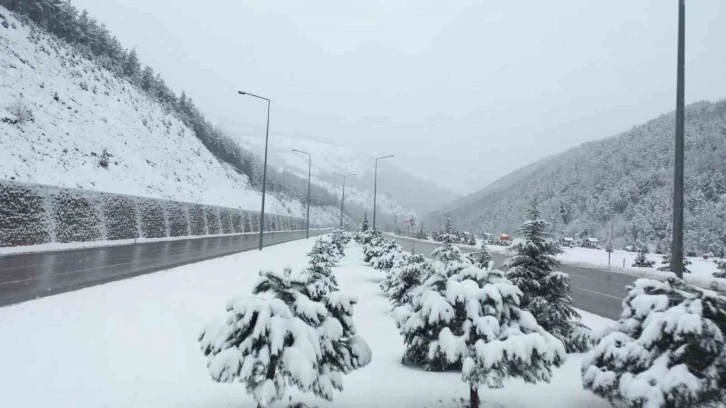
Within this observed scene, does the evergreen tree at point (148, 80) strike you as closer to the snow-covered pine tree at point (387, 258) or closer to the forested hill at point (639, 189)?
the snow-covered pine tree at point (387, 258)

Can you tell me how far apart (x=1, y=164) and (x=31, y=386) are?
2937 centimetres

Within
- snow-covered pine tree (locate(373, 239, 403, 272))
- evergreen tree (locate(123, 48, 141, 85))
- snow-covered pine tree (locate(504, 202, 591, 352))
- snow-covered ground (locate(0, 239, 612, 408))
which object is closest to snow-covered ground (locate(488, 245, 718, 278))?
snow-covered pine tree (locate(373, 239, 403, 272))

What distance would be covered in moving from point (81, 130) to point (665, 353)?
4554 centimetres

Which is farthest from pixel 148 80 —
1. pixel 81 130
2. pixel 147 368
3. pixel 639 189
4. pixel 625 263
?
pixel 639 189

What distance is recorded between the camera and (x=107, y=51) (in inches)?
2154

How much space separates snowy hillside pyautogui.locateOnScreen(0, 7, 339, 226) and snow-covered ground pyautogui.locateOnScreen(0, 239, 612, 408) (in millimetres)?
24438

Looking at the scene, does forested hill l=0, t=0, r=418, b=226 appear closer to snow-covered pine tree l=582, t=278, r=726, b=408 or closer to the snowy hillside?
the snowy hillside

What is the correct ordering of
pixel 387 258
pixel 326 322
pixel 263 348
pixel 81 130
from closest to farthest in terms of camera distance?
pixel 263 348
pixel 326 322
pixel 387 258
pixel 81 130

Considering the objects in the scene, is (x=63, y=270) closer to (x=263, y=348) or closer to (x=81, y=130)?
(x=263, y=348)

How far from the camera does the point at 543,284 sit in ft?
26.0

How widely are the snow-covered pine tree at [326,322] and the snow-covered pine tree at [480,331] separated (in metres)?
0.89

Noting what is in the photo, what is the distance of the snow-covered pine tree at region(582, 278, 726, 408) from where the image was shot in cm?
365

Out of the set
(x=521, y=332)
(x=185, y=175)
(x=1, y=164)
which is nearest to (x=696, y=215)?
(x=185, y=175)

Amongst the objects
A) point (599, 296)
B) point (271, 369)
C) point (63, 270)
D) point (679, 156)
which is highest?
point (679, 156)
